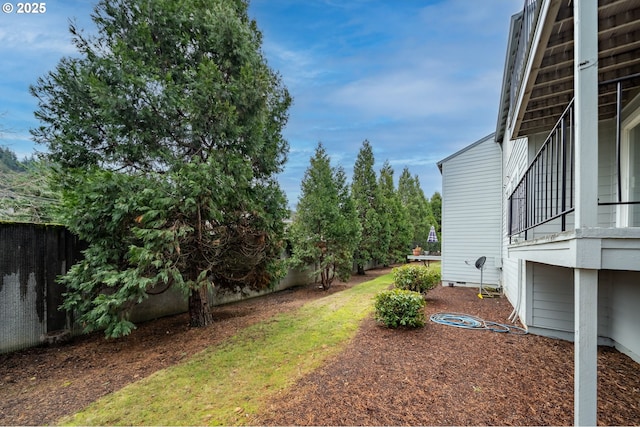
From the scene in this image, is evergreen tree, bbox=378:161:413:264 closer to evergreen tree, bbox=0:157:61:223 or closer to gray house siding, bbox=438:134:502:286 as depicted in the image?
gray house siding, bbox=438:134:502:286

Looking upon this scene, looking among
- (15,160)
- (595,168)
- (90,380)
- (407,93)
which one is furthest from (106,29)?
(407,93)

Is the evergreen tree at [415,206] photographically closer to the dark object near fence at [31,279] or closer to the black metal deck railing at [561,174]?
the black metal deck railing at [561,174]

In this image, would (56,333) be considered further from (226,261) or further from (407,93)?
(407,93)

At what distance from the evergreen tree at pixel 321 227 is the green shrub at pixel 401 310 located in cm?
545

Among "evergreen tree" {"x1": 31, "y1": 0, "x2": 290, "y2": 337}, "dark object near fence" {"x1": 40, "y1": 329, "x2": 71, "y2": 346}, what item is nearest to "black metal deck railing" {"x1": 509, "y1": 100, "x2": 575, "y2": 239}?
Answer: "evergreen tree" {"x1": 31, "y1": 0, "x2": 290, "y2": 337}

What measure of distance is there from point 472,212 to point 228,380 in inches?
376

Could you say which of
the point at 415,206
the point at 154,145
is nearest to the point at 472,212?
the point at 154,145

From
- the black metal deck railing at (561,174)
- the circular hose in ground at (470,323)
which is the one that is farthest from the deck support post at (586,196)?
the circular hose in ground at (470,323)

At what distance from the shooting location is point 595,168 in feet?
6.47

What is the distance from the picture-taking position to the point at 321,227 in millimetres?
11078

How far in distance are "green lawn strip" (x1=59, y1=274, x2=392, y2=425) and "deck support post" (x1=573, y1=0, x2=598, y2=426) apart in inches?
108

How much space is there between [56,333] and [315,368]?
15.3 feet

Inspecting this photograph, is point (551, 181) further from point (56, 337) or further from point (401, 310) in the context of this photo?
point (56, 337)

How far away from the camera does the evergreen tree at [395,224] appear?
1791 cm
